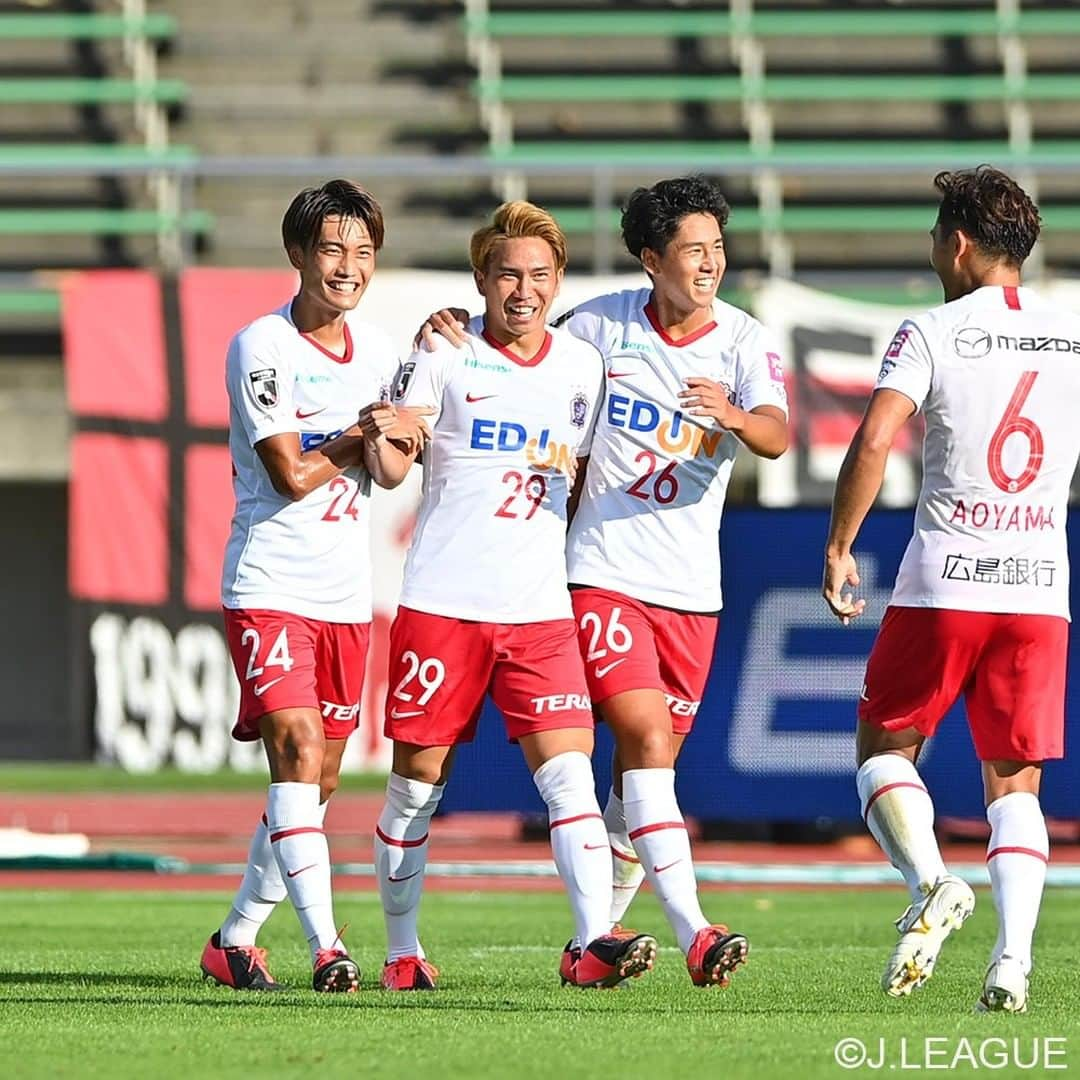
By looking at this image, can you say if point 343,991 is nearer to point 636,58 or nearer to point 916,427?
point 916,427

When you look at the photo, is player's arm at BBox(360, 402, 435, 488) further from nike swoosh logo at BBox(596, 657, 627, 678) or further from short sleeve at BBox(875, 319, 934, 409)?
short sleeve at BBox(875, 319, 934, 409)

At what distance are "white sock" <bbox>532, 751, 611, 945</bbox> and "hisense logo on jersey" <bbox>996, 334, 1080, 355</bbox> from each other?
171 cm

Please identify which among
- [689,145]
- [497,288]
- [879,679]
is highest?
[689,145]

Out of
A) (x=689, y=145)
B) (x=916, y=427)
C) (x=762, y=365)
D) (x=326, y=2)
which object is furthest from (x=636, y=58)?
(x=762, y=365)

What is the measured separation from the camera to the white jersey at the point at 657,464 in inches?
280

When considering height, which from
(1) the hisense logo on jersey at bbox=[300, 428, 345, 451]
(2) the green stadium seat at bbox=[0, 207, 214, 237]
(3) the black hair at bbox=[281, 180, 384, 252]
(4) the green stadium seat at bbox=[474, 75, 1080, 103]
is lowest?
(1) the hisense logo on jersey at bbox=[300, 428, 345, 451]

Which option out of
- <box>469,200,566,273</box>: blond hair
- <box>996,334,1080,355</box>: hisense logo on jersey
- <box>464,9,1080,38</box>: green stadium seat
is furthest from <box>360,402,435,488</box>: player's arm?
<box>464,9,1080,38</box>: green stadium seat

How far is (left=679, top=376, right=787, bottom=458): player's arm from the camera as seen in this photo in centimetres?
677

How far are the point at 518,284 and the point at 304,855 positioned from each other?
5.89ft

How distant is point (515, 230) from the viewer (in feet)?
22.9

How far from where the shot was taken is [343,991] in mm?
6715

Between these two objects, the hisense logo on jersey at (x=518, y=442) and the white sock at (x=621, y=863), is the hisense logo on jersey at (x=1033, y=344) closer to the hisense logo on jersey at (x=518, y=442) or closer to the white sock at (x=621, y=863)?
the hisense logo on jersey at (x=518, y=442)

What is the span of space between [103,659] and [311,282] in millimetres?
10156

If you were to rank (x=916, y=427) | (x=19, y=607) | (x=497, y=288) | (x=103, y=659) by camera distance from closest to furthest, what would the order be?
(x=497, y=288)
(x=916, y=427)
(x=103, y=659)
(x=19, y=607)
